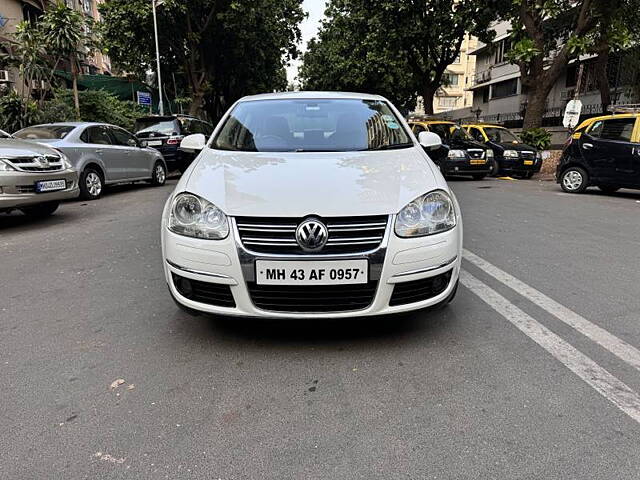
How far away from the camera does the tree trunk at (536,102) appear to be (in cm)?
1617

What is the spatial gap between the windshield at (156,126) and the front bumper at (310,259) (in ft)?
37.6

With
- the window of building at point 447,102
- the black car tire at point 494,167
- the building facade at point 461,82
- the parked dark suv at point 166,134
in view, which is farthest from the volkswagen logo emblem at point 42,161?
the window of building at point 447,102

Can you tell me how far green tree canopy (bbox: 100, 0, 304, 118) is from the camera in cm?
2017

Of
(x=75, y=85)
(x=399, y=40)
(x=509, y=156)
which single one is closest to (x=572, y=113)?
(x=509, y=156)

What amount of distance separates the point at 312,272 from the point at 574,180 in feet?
32.6

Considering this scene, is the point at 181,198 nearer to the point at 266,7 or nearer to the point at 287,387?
the point at 287,387

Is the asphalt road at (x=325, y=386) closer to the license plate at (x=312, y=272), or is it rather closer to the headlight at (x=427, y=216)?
the license plate at (x=312, y=272)

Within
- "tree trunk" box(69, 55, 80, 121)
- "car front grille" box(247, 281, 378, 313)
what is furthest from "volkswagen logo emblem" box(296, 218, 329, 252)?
"tree trunk" box(69, 55, 80, 121)

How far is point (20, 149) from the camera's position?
22.1ft

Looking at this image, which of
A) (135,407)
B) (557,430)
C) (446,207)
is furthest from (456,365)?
(135,407)

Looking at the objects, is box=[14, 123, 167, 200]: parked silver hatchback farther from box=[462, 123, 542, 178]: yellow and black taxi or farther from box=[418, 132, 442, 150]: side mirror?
box=[462, 123, 542, 178]: yellow and black taxi

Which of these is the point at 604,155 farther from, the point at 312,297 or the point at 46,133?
the point at 46,133

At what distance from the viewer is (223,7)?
66.9 ft

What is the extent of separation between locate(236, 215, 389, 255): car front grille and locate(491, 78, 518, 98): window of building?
36.4 m
